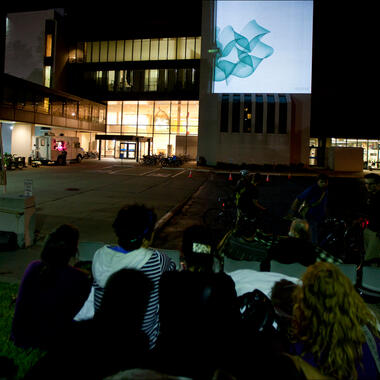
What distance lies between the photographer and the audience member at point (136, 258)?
2555 mm

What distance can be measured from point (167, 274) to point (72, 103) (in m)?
43.4

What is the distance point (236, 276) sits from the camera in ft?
12.3

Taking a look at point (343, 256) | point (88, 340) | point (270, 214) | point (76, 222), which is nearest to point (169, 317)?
point (88, 340)

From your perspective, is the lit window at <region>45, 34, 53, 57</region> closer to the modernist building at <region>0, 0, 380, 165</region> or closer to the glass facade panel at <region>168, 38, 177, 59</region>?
the modernist building at <region>0, 0, 380, 165</region>

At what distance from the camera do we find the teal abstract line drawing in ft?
137

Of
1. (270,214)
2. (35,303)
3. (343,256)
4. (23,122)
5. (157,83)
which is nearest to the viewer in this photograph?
(35,303)

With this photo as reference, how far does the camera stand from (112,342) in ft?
7.80

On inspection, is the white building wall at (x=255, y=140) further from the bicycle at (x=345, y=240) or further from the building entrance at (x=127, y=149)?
the bicycle at (x=345, y=240)

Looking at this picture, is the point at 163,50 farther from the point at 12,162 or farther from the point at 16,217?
the point at 16,217

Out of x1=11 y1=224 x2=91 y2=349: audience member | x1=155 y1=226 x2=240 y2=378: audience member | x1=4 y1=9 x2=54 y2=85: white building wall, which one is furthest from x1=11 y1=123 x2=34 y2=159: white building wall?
x1=155 y1=226 x2=240 y2=378: audience member

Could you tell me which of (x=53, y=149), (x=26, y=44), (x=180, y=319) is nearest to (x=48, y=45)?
(x=26, y=44)

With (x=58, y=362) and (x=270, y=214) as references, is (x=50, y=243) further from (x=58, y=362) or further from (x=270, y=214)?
(x=270, y=214)

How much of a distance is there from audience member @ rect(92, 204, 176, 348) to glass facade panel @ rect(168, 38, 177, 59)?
171 feet

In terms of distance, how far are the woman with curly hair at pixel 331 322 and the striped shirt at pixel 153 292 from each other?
3.64 feet
